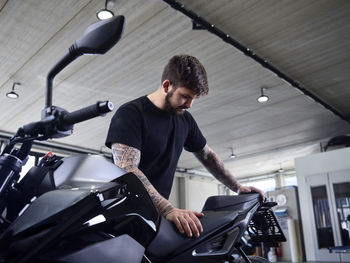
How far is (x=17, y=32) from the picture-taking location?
390 cm

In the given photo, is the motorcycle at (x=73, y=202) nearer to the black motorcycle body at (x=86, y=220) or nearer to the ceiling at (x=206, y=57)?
the black motorcycle body at (x=86, y=220)

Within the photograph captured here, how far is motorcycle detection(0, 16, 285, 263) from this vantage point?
0.59 m

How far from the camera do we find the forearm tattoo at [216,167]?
173 centimetres

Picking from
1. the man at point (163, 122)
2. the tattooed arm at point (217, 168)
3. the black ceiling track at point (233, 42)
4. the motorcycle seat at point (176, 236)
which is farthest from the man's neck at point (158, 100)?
the black ceiling track at point (233, 42)

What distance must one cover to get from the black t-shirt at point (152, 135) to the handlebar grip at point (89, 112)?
1.68 feet

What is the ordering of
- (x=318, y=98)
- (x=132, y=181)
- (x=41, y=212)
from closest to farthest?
1. (x=41, y=212)
2. (x=132, y=181)
3. (x=318, y=98)

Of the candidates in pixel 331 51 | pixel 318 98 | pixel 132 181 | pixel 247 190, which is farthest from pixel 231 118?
pixel 132 181

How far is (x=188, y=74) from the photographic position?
147cm

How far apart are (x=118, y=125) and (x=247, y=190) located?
670 mm

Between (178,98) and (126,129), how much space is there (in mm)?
373

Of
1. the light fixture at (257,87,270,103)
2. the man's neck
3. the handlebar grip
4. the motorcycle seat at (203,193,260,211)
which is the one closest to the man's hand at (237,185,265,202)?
the motorcycle seat at (203,193,260,211)

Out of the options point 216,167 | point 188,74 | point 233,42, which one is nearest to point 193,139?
point 216,167

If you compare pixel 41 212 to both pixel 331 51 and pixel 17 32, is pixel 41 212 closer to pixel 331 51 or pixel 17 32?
pixel 17 32

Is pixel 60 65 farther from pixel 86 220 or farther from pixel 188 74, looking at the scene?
pixel 188 74
